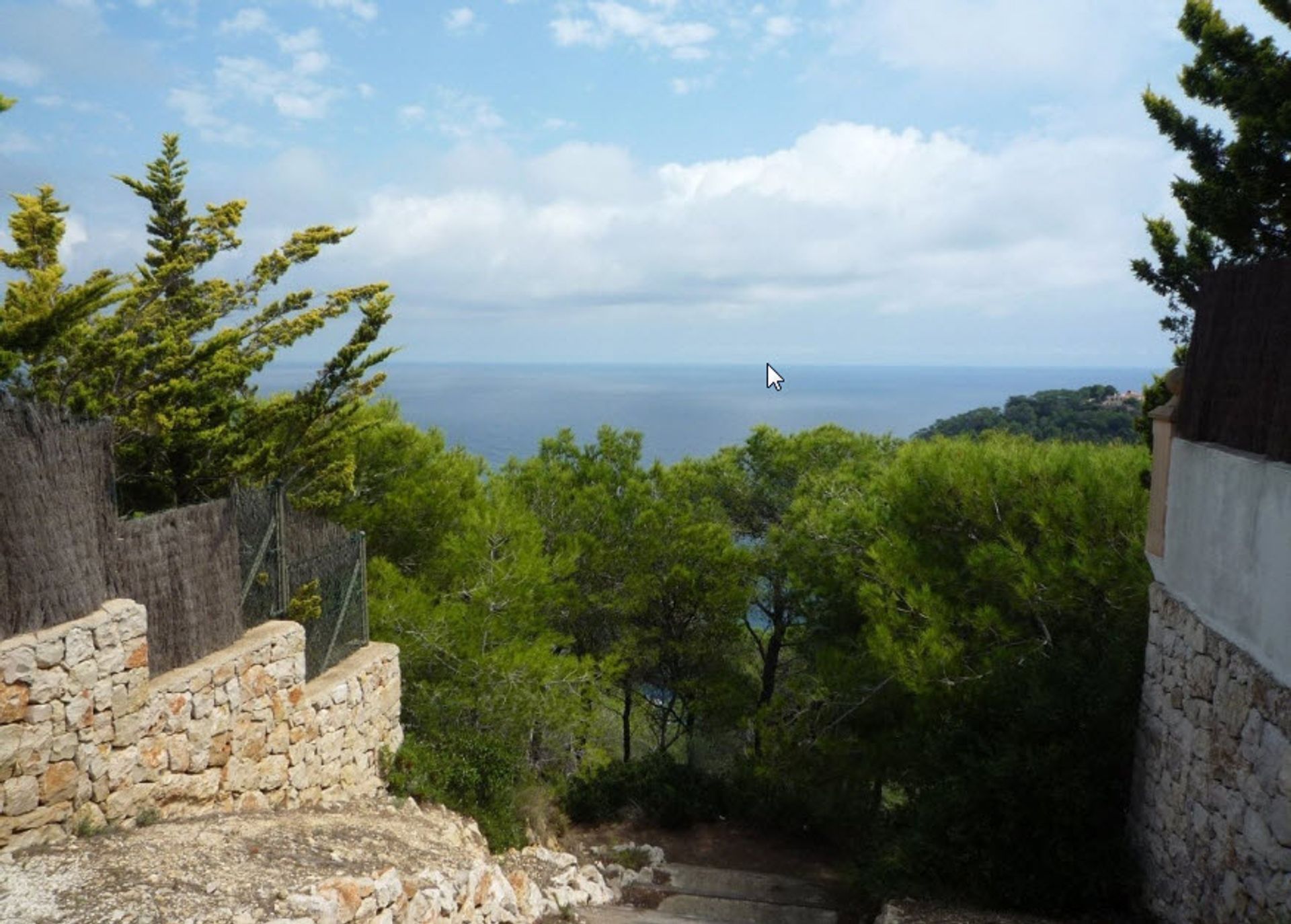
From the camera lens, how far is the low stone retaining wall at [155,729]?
5777mm

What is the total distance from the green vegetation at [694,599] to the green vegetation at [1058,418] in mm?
4271

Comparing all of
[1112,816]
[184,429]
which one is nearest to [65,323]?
[184,429]

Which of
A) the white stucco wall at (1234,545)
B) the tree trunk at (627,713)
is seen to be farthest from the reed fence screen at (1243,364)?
Answer: the tree trunk at (627,713)

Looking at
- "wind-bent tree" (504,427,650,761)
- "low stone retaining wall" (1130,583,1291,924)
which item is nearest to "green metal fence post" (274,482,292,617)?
"low stone retaining wall" (1130,583,1291,924)

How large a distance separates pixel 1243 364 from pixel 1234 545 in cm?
119

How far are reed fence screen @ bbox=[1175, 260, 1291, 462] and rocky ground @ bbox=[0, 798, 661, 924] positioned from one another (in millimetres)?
6131

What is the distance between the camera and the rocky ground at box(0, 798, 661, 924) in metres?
5.10

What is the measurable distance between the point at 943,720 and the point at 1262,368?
4711mm

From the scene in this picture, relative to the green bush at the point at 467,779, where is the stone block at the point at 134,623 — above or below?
above

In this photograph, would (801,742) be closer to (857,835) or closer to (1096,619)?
(857,835)

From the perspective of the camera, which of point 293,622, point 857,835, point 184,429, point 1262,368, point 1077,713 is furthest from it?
point 857,835

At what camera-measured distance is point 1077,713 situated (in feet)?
25.6

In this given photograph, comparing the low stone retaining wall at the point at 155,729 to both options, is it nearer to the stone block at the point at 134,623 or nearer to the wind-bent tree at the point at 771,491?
the stone block at the point at 134,623

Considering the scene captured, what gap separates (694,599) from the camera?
17.7 meters
